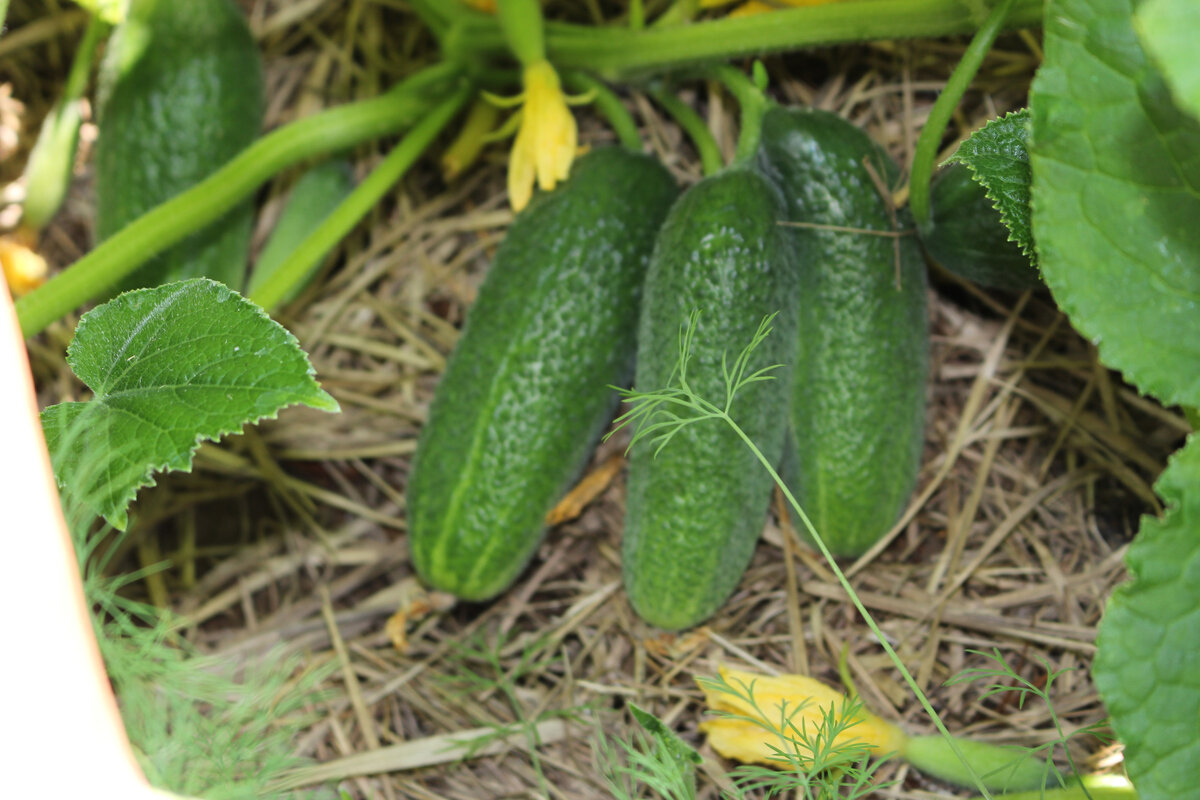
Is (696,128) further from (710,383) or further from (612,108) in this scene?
(710,383)

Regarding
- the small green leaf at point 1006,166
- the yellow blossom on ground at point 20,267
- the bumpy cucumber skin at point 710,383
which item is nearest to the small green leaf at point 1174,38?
the small green leaf at point 1006,166

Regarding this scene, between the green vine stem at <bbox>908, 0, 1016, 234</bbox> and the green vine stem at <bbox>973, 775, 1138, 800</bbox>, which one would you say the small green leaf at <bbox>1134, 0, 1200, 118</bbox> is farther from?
the green vine stem at <bbox>973, 775, 1138, 800</bbox>

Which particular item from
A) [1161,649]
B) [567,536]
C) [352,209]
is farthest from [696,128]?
[1161,649]

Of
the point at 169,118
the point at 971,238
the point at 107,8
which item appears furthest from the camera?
the point at 169,118

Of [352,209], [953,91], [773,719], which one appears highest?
[953,91]

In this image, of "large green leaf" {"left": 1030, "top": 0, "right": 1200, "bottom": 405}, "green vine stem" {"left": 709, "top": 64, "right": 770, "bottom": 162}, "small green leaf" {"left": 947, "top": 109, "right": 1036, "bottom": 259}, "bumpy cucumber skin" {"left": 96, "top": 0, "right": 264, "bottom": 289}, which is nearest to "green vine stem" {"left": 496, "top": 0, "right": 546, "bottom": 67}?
"green vine stem" {"left": 709, "top": 64, "right": 770, "bottom": 162}

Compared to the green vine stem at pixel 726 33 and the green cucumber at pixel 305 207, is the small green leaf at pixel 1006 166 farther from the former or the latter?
the green cucumber at pixel 305 207

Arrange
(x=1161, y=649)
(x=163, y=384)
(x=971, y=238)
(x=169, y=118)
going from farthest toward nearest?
(x=169, y=118), (x=971, y=238), (x=163, y=384), (x=1161, y=649)
